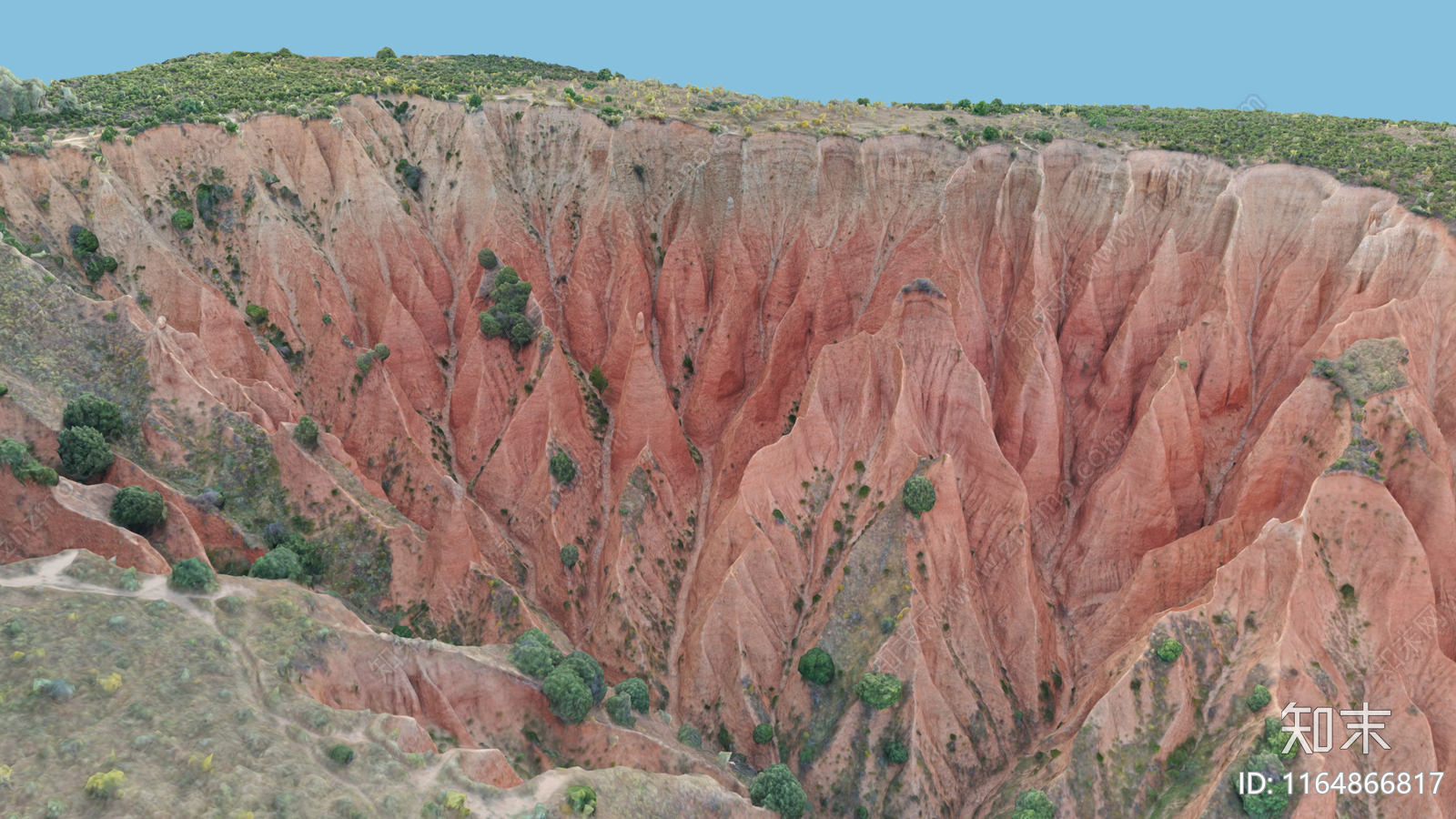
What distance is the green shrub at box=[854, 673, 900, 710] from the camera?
38469 mm

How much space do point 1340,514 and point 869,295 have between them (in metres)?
28.3

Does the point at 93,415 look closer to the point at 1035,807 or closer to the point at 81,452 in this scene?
the point at 81,452

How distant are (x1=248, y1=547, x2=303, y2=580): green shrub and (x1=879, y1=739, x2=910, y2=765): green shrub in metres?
29.1

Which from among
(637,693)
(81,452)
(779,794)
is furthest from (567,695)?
(81,452)

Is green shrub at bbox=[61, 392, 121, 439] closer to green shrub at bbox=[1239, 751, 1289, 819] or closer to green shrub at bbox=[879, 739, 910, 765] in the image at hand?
green shrub at bbox=[879, 739, 910, 765]

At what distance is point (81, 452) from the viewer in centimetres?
3441

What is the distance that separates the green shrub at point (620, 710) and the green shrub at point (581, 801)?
8.67 meters

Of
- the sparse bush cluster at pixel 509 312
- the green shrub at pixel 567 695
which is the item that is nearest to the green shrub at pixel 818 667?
the green shrub at pixel 567 695

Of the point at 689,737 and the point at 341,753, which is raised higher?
the point at 341,753

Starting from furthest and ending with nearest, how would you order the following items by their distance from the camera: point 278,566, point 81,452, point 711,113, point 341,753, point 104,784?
point 711,113 → point 278,566 → point 81,452 → point 341,753 → point 104,784

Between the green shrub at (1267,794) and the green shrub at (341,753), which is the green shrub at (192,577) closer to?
the green shrub at (341,753)

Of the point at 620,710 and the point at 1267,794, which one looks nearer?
the point at 1267,794

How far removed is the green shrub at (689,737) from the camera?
38.9 metres

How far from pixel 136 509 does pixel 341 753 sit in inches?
635
